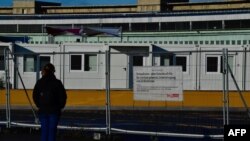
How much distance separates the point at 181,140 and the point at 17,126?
433 cm

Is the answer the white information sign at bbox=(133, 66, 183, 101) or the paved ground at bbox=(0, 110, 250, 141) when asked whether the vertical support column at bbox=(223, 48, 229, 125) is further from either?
the white information sign at bbox=(133, 66, 183, 101)

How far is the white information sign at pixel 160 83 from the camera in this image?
1411cm

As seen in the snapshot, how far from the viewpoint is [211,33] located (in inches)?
2090

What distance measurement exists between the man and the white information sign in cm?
288

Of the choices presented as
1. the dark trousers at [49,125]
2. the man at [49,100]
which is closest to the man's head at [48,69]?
the man at [49,100]

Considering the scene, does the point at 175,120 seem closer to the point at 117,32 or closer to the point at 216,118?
the point at 216,118

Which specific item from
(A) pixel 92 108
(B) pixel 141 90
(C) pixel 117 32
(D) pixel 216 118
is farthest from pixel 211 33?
(B) pixel 141 90

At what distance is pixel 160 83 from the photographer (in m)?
14.1

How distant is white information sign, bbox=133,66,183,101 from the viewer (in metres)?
14.1

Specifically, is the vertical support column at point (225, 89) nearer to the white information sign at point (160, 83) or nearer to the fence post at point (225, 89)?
the fence post at point (225, 89)

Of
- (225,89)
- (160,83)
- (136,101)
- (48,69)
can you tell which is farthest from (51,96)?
(136,101)

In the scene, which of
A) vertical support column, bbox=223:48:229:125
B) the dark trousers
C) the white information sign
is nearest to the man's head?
the dark trousers

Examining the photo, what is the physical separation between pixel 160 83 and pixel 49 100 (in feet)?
10.5

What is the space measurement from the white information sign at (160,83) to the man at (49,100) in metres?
2.88
